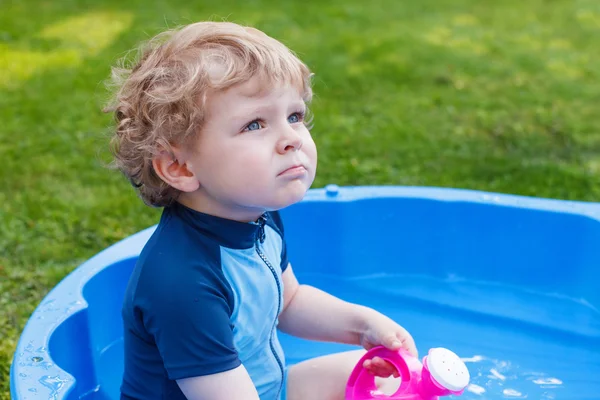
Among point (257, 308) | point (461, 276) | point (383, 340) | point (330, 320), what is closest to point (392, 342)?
point (383, 340)

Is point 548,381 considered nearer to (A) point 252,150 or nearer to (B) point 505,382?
(B) point 505,382

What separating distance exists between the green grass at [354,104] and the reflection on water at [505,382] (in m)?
0.88

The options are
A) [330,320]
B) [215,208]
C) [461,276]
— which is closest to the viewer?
[215,208]

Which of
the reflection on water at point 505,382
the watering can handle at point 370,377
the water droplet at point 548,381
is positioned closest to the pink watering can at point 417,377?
the watering can handle at point 370,377

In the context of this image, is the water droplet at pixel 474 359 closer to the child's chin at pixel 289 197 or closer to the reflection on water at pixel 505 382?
the reflection on water at pixel 505 382

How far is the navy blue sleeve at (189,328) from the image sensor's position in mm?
1258

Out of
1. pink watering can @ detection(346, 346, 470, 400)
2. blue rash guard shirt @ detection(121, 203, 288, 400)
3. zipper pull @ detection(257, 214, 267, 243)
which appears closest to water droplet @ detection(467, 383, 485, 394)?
pink watering can @ detection(346, 346, 470, 400)

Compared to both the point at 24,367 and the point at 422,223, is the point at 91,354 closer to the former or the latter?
the point at 24,367

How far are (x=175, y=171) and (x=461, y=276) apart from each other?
118 cm

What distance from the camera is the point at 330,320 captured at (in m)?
1.59

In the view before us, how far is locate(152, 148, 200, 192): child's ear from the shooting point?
1329 millimetres

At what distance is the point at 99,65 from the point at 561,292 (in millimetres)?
2368

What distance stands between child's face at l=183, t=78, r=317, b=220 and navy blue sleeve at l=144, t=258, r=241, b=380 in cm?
16

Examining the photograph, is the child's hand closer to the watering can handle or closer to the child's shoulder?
the watering can handle
